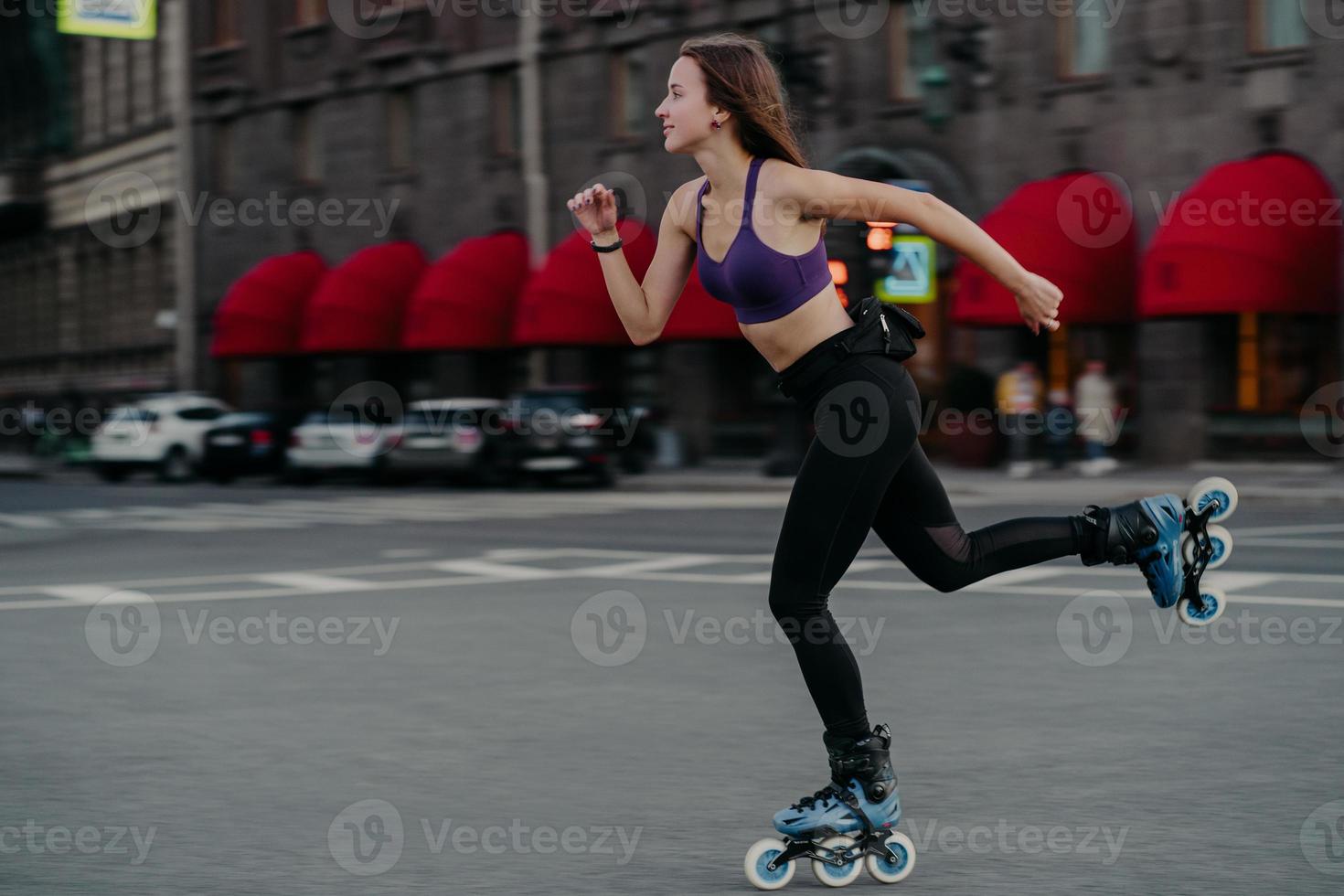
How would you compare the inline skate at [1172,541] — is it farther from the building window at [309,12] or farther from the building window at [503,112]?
the building window at [309,12]

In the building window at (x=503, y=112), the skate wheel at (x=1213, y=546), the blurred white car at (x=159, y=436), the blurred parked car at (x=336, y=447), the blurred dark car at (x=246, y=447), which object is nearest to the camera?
the skate wheel at (x=1213, y=546)

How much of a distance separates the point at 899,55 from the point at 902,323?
26340mm

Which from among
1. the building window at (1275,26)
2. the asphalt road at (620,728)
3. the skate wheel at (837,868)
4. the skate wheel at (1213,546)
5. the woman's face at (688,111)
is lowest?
the asphalt road at (620,728)

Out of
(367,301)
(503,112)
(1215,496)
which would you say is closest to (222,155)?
(367,301)

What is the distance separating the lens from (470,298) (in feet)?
117

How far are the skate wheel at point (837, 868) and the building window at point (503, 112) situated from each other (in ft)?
111

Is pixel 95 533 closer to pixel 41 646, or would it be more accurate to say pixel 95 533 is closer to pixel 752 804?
pixel 41 646

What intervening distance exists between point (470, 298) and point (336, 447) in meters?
4.76

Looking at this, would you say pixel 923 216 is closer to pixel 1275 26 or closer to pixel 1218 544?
pixel 1218 544

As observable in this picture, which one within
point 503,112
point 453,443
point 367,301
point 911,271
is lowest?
point 453,443

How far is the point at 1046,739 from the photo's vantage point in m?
6.92

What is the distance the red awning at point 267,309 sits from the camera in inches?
1613

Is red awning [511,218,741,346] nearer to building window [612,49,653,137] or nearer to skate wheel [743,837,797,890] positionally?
building window [612,49,653,137]

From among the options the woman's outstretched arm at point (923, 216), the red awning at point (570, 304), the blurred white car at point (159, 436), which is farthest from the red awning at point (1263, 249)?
the woman's outstretched arm at point (923, 216)
